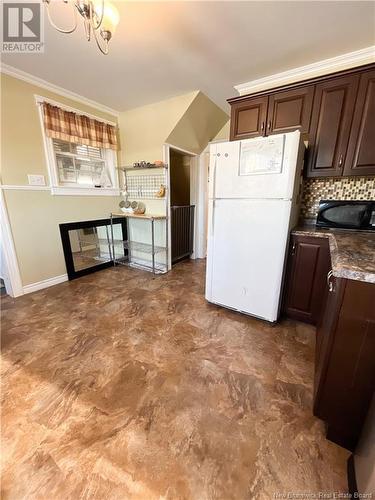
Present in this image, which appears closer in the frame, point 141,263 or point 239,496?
point 239,496

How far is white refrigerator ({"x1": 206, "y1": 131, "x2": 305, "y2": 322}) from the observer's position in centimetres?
171

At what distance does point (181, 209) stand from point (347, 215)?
243 centimetres

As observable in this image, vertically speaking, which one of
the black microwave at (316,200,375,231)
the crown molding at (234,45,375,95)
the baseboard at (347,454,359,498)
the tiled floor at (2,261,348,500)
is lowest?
the tiled floor at (2,261,348,500)

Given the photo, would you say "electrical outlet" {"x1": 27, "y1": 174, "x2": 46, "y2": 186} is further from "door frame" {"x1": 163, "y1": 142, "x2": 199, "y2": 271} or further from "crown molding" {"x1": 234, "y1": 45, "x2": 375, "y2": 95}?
"crown molding" {"x1": 234, "y1": 45, "x2": 375, "y2": 95}

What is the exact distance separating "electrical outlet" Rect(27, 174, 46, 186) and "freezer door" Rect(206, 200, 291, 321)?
7.09ft

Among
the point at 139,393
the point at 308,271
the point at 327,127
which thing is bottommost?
the point at 139,393

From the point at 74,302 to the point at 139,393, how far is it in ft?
5.01

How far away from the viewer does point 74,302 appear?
95.7 inches

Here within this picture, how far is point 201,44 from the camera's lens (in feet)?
5.85

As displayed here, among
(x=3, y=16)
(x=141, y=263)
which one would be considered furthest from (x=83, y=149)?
(x=141, y=263)

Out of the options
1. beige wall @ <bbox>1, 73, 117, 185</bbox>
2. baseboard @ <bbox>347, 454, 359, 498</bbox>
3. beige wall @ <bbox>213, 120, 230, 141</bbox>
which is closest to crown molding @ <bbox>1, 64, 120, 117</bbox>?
beige wall @ <bbox>1, 73, 117, 185</bbox>

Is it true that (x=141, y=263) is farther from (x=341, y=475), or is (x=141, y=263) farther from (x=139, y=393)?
(x=341, y=475)

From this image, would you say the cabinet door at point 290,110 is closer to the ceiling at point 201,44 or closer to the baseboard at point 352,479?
the ceiling at point 201,44

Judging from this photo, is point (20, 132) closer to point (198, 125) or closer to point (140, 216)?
point (140, 216)
